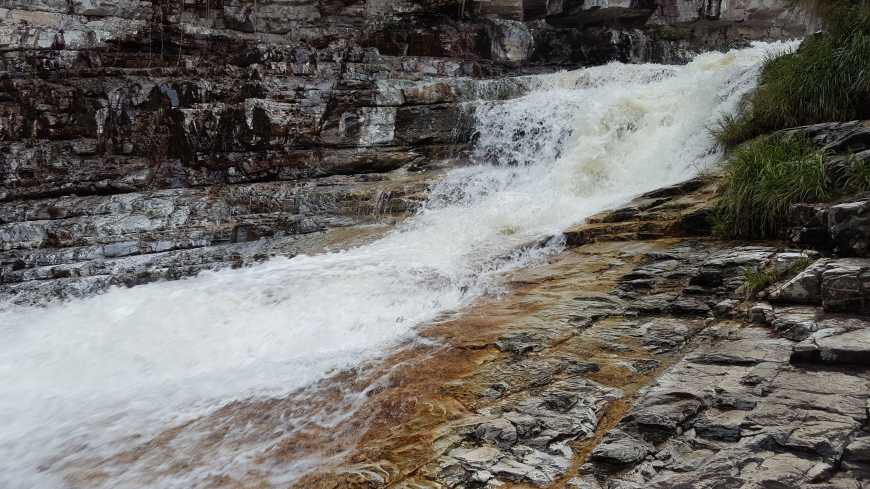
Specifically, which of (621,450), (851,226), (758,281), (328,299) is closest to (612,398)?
(621,450)

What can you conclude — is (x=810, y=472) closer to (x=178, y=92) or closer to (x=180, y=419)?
(x=180, y=419)

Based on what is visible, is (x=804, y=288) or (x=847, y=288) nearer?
(x=847, y=288)

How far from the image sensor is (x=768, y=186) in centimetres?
560

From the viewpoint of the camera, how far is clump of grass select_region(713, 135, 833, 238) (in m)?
5.32

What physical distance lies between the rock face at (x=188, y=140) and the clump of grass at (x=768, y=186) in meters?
5.61

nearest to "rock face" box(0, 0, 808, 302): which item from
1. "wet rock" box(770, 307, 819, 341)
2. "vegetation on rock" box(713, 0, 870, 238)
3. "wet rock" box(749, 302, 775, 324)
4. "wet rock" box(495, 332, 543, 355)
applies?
"wet rock" box(495, 332, 543, 355)

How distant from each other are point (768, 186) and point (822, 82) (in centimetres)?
227

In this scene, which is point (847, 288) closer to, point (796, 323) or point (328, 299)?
point (796, 323)

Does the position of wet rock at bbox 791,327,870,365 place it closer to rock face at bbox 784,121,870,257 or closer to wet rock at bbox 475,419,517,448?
rock face at bbox 784,121,870,257

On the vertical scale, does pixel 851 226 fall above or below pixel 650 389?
above

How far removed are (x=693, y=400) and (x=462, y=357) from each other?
187cm

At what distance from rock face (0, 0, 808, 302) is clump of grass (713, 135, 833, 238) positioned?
18.4ft

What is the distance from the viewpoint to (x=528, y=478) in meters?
3.04

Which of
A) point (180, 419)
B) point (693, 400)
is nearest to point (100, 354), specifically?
point (180, 419)
